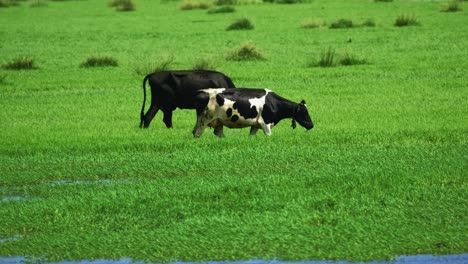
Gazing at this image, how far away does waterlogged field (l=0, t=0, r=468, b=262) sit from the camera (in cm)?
970

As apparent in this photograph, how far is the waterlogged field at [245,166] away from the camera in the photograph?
970 cm

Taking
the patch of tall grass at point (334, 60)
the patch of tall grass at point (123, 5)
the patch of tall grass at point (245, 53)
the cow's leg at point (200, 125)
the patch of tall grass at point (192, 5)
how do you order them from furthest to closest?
the patch of tall grass at point (123, 5)
the patch of tall grass at point (192, 5)
the patch of tall grass at point (245, 53)
the patch of tall grass at point (334, 60)
the cow's leg at point (200, 125)

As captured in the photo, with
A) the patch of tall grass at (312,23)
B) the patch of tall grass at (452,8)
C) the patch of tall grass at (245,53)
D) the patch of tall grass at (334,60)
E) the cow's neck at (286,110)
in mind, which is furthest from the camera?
the patch of tall grass at (452,8)

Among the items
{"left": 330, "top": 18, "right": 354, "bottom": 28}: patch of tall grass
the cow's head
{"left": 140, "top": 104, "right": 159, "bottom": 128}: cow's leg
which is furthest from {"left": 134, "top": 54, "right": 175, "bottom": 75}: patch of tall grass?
{"left": 330, "top": 18, "right": 354, "bottom": 28}: patch of tall grass

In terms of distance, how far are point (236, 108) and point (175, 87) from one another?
2.06 metres

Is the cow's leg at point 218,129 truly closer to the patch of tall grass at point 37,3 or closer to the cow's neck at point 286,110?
the cow's neck at point 286,110

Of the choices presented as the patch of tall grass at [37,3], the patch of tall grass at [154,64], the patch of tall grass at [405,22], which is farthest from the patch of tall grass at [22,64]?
the patch of tall grass at [37,3]

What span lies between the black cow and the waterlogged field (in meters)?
0.31

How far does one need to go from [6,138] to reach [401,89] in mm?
8053

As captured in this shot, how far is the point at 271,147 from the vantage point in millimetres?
14039

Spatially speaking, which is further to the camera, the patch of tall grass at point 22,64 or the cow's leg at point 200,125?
the patch of tall grass at point 22,64

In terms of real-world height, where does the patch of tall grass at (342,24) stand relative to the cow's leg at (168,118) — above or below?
below

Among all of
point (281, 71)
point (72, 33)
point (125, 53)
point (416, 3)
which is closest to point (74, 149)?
point (281, 71)

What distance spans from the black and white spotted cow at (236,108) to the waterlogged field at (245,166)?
248 millimetres
